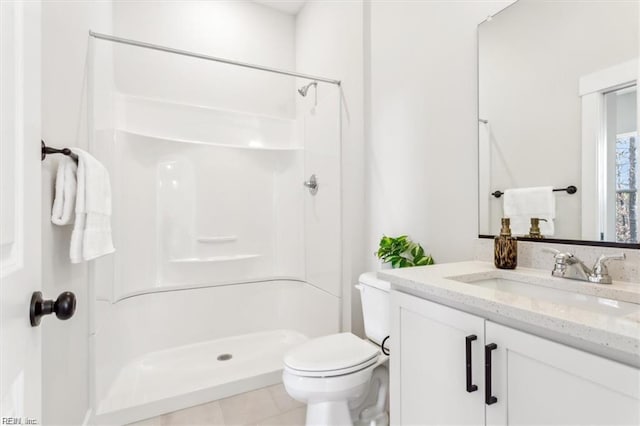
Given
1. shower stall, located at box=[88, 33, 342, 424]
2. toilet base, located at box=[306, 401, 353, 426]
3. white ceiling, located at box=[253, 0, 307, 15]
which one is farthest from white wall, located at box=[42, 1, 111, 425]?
white ceiling, located at box=[253, 0, 307, 15]

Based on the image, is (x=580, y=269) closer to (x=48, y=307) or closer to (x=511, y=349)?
(x=511, y=349)

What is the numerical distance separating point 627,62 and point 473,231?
0.76 m

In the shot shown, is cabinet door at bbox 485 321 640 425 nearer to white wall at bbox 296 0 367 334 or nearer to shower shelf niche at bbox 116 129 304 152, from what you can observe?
white wall at bbox 296 0 367 334

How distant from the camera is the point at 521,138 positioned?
1270 mm

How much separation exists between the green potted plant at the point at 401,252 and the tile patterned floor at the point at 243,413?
98 centimetres

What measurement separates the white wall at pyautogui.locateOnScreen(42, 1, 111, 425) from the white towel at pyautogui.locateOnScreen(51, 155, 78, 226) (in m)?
0.02

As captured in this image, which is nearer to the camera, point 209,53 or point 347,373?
point 347,373

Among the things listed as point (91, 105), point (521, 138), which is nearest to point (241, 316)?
point (91, 105)

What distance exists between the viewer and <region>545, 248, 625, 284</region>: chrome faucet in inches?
37.1

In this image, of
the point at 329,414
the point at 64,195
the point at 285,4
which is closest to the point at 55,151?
the point at 64,195

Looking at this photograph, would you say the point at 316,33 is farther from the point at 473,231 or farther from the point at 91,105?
the point at 473,231

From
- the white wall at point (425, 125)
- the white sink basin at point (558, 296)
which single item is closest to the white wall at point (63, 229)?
the white sink basin at point (558, 296)

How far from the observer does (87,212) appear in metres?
1.28

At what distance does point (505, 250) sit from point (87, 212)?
165 cm
